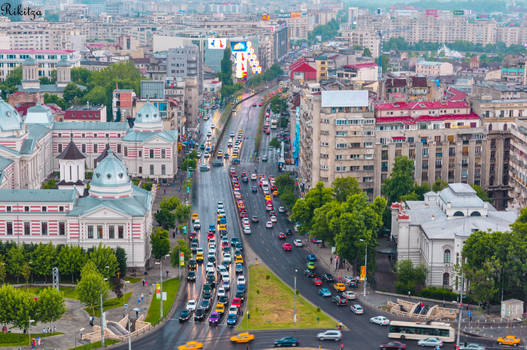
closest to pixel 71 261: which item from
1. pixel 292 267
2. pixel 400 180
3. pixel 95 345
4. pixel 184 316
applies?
pixel 184 316

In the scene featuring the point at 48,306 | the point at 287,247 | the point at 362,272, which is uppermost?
the point at 48,306

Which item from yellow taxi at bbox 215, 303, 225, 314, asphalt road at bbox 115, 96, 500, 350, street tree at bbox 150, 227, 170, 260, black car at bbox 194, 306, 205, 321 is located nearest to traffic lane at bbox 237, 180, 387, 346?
asphalt road at bbox 115, 96, 500, 350

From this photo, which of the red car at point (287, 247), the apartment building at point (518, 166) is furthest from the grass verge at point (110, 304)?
the apartment building at point (518, 166)

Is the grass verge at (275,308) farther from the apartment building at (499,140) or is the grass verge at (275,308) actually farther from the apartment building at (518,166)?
the apartment building at (499,140)

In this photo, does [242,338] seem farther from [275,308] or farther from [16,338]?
[16,338]

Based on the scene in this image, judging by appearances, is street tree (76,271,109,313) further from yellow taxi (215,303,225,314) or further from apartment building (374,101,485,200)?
apartment building (374,101,485,200)
